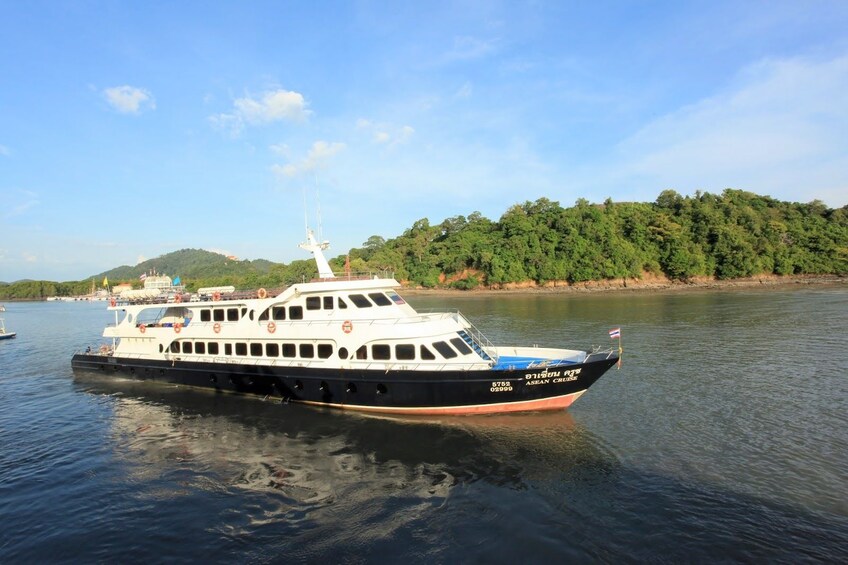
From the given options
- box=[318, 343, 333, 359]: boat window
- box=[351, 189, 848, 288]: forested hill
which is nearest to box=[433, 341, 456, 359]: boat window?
box=[318, 343, 333, 359]: boat window

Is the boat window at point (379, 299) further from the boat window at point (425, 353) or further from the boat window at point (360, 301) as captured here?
the boat window at point (425, 353)

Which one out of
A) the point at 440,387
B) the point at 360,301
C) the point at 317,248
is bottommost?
the point at 440,387

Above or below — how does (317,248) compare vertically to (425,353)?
above

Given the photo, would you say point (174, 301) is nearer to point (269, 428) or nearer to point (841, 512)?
point (269, 428)

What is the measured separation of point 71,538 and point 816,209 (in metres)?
140

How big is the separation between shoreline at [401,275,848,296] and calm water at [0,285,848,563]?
6540 cm

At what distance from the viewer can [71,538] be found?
31.9 ft

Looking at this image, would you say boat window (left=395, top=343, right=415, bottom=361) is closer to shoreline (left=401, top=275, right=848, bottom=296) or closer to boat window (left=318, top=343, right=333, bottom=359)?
boat window (left=318, top=343, right=333, bottom=359)

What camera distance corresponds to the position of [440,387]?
50.1 feet

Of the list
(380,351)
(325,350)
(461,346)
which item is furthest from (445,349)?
(325,350)

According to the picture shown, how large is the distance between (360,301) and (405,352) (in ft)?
10.1

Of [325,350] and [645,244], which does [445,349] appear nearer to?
[325,350]

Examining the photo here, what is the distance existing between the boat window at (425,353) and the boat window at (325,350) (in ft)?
12.6

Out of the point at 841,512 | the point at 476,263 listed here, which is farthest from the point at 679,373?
the point at 476,263
